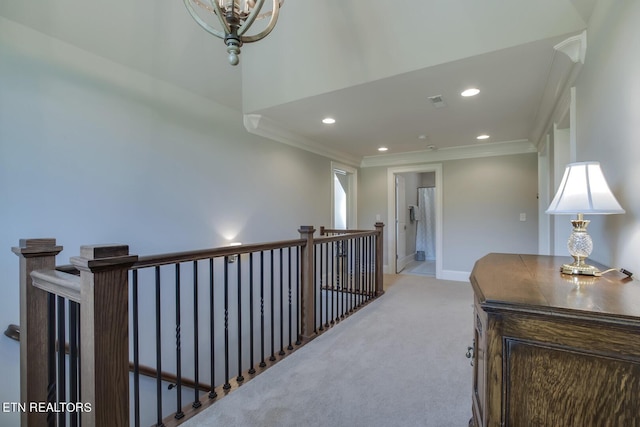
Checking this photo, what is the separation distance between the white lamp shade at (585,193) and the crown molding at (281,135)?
119 inches

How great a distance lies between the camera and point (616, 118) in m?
1.40

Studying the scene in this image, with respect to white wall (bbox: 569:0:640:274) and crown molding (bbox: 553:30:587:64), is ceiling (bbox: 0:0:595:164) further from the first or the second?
white wall (bbox: 569:0:640:274)

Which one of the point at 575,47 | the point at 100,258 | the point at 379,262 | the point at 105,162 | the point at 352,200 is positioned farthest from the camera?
the point at 352,200

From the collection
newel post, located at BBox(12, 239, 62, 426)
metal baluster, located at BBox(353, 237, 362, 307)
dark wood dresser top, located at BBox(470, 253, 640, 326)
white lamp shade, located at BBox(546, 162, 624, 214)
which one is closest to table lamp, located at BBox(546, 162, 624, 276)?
white lamp shade, located at BBox(546, 162, 624, 214)

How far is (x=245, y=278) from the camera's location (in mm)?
3590

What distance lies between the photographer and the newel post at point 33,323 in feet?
4.17

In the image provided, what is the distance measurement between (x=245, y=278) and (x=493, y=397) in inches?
121

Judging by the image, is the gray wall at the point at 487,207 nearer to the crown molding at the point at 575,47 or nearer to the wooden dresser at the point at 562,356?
the crown molding at the point at 575,47

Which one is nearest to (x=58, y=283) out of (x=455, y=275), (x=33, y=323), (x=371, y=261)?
(x=33, y=323)

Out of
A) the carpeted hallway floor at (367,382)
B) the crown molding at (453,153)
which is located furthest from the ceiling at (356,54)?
the carpeted hallway floor at (367,382)

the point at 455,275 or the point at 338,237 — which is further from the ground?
the point at 338,237

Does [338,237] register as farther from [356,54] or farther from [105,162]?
[105,162]

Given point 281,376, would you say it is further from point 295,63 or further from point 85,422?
point 295,63

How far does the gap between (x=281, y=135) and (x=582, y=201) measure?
11.3 feet
